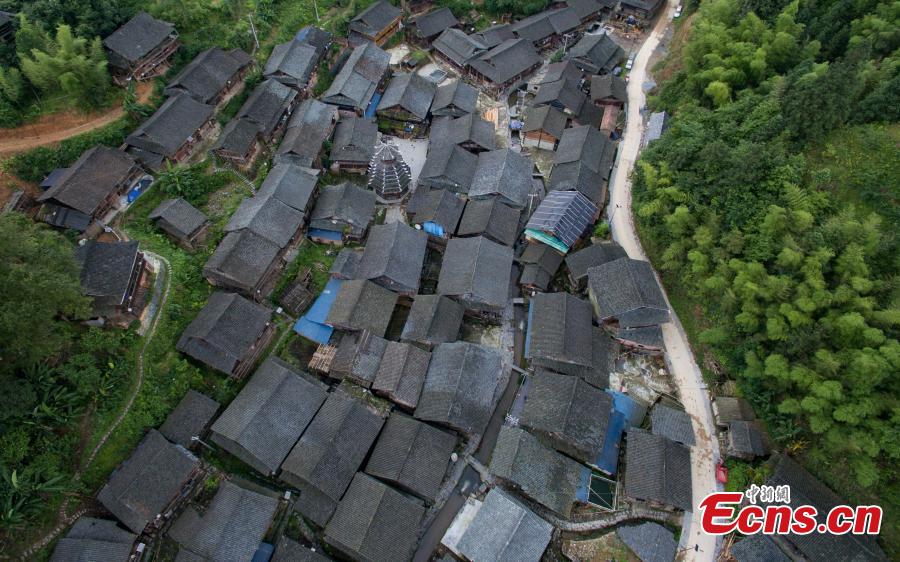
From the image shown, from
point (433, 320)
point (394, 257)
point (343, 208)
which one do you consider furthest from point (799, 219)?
point (343, 208)

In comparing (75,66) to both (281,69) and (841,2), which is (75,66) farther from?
(841,2)

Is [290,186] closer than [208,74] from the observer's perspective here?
Yes

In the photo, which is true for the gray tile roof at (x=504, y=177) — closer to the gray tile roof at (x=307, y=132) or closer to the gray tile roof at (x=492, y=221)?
the gray tile roof at (x=492, y=221)

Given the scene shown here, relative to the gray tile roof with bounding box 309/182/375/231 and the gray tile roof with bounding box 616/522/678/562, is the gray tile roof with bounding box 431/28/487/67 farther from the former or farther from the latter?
the gray tile roof with bounding box 616/522/678/562

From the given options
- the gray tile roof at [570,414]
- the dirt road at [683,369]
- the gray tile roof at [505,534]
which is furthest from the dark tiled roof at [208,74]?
the gray tile roof at [505,534]

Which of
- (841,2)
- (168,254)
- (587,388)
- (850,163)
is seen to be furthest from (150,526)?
(841,2)

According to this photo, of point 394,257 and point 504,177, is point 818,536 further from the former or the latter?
point 504,177

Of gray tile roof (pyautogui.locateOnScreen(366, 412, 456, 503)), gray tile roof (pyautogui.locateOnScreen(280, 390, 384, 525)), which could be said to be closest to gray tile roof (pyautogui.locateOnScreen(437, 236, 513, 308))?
gray tile roof (pyautogui.locateOnScreen(366, 412, 456, 503))
